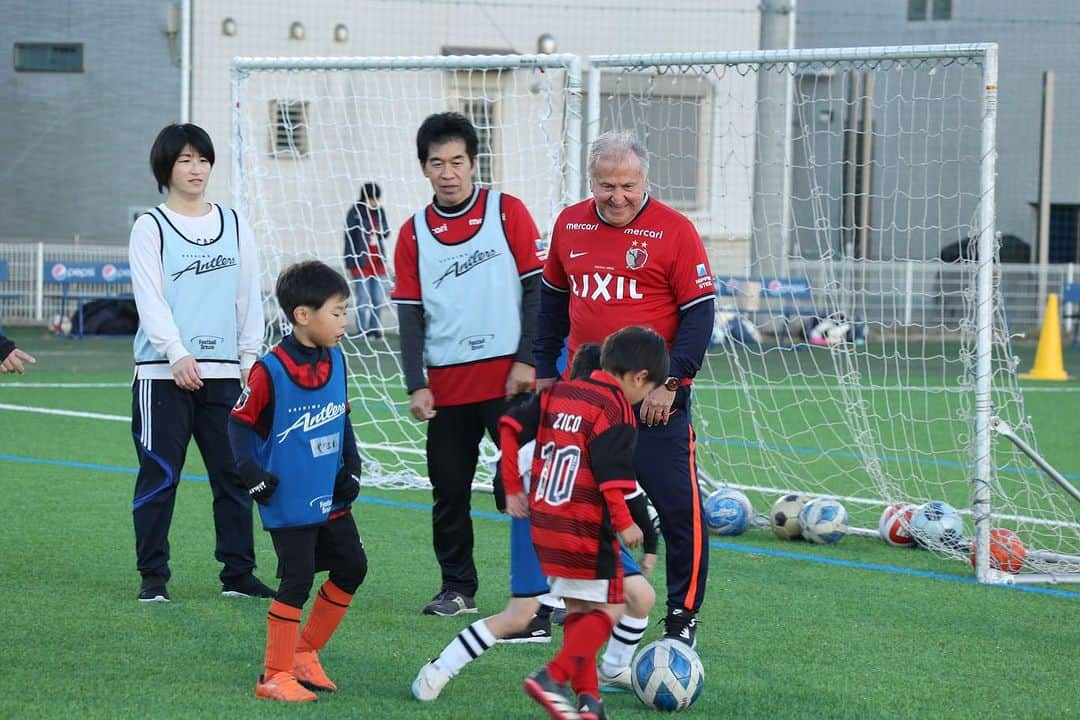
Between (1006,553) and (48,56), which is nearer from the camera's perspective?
(1006,553)

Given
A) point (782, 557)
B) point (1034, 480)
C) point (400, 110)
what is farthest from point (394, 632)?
point (400, 110)

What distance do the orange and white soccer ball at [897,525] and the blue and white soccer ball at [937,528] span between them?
5 cm

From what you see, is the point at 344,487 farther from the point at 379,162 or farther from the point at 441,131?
the point at 379,162

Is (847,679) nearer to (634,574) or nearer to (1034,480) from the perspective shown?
(634,574)

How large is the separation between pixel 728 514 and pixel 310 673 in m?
3.44

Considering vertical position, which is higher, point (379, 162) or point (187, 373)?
point (379, 162)

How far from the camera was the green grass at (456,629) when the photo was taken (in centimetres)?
457

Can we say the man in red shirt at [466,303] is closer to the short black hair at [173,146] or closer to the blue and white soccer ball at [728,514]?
Answer: the short black hair at [173,146]

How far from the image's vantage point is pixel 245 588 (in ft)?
19.8

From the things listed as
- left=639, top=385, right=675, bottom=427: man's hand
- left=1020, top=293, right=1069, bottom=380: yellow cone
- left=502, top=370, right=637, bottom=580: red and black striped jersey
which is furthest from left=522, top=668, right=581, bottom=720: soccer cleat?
left=1020, top=293, right=1069, bottom=380: yellow cone

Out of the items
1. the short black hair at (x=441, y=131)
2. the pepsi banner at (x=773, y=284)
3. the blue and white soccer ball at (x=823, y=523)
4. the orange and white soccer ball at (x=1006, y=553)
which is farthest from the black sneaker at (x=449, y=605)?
the pepsi banner at (x=773, y=284)

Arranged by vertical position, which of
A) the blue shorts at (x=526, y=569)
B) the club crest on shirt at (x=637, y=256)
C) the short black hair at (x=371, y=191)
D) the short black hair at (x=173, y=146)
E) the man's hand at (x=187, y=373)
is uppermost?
the short black hair at (x=371, y=191)

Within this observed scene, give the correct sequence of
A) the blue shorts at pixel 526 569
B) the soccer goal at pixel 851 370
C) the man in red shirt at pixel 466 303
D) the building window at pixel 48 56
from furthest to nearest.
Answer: the building window at pixel 48 56 → the soccer goal at pixel 851 370 → the man in red shirt at pixel 466 303 → the blue shorts at pixel 526 569

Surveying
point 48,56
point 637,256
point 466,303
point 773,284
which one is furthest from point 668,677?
point 48,56
